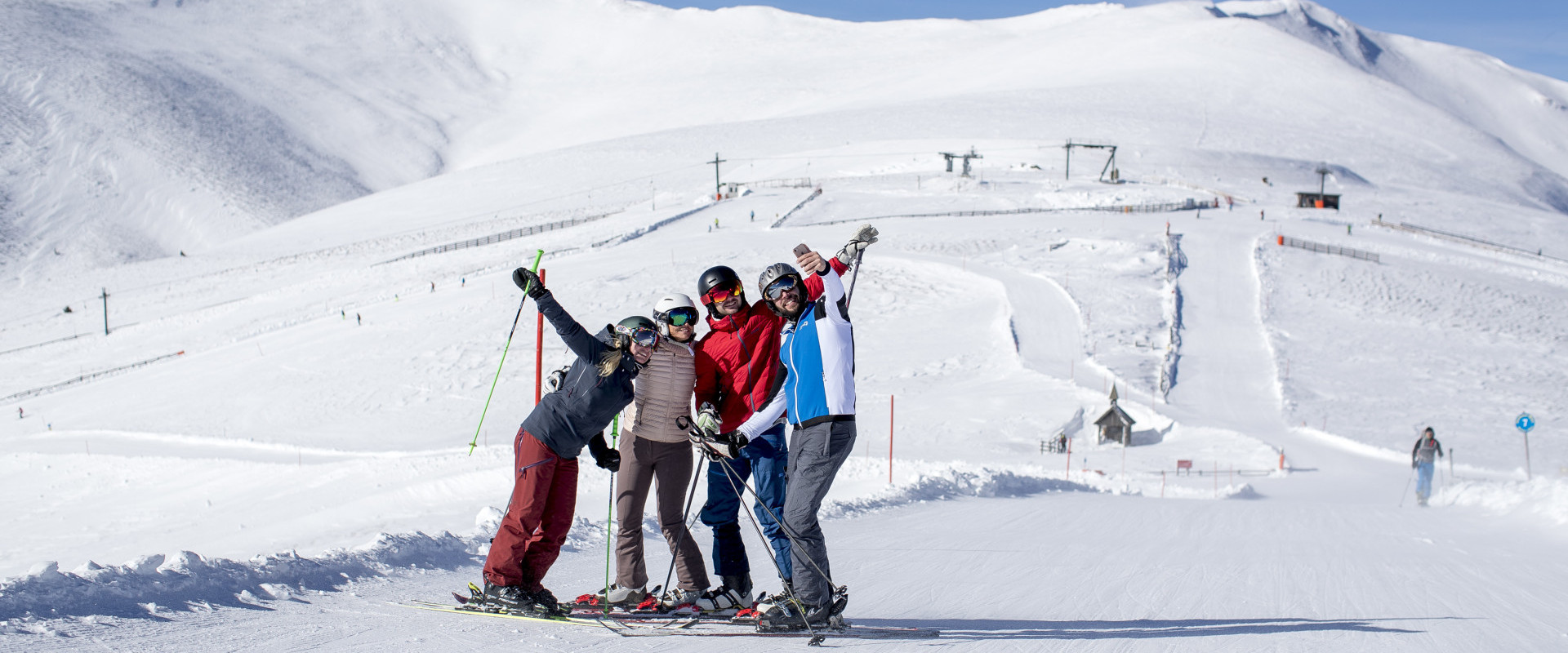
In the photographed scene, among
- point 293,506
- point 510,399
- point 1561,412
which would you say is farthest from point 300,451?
point 1561,412

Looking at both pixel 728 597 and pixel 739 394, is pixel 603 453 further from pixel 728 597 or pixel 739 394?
pixel 728 597

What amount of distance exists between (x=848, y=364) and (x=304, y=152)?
16224 cm

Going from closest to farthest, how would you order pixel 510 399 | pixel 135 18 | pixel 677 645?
1. pixel 677 645
2. pixel 510 399
3. pixel 135 18

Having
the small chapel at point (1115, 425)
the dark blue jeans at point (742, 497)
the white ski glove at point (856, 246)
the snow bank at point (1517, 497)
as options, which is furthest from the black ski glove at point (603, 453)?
the small chapel at point (1115, 425)

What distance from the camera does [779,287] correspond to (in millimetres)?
5449

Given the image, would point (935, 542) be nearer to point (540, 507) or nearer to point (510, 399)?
point (540, 507)

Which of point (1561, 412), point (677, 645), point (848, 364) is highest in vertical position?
point (848, 364)

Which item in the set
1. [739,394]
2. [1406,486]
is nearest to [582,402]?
[739,394]

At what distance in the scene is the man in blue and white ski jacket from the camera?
5277 millimetres

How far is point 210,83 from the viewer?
157875 mm

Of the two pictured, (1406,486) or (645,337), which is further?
(1406,486)

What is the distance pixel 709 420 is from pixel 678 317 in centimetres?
62

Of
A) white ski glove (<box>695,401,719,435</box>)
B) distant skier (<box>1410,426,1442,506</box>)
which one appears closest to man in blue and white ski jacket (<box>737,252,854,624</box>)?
white ski glove (<box>695,401,719,435</box>)

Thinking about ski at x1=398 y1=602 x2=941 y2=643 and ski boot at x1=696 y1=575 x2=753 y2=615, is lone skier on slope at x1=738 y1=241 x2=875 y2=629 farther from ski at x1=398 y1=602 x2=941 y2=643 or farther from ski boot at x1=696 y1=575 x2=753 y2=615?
ski boot at x1=696 y1=575 x2=753 y2=615
